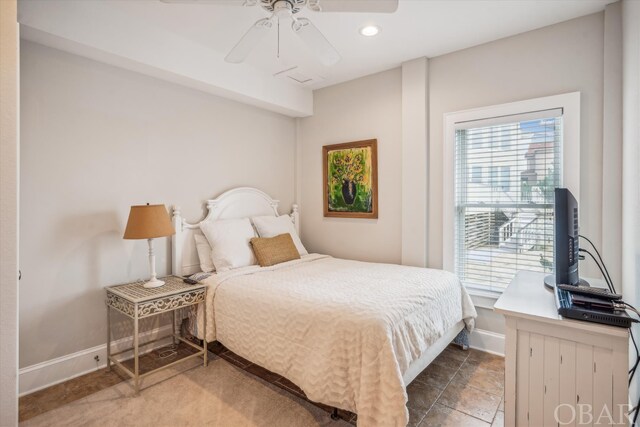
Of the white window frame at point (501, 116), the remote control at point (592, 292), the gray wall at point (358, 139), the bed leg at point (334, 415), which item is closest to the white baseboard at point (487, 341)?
the white window frame at point (501, 116)

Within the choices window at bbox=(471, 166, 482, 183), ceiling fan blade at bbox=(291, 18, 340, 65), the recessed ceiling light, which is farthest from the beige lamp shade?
window at bbox=(471, 166, 482, 183)

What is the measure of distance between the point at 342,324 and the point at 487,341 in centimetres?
175

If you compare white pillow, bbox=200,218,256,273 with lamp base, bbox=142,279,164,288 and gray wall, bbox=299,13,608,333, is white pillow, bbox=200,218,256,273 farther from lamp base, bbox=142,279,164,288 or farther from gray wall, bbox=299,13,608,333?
gray wall, bbox=299,13,608,333

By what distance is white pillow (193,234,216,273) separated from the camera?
9.80 ft

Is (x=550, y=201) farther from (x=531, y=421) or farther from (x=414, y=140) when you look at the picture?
(x=531, y=421)

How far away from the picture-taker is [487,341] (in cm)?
281

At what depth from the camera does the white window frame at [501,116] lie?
7.87 ft

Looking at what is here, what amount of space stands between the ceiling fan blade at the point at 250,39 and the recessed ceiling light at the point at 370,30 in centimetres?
97

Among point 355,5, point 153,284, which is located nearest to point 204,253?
point 153,284

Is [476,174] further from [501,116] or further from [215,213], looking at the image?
[215,213]

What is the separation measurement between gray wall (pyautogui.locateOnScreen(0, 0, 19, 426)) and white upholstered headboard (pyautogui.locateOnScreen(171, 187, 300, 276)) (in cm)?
171

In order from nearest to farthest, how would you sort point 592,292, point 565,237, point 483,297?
point 592,292
point 565,237
point 483,297

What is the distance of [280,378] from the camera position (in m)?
2.39

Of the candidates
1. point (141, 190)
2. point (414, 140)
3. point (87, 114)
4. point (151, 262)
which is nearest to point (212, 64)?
point (87, 114)
